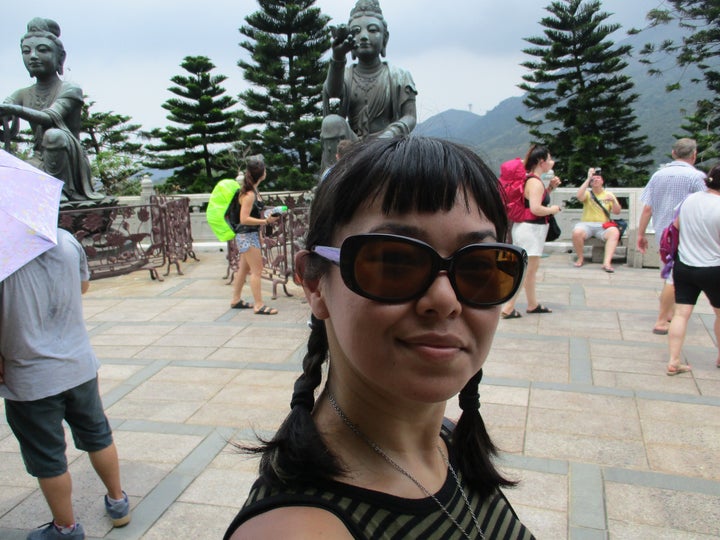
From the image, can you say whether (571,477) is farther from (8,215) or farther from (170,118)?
(170,118)

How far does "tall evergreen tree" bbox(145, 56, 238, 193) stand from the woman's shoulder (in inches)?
998

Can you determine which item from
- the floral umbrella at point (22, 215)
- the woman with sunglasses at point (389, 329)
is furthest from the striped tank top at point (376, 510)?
the floral umbrella at point (22, 215)

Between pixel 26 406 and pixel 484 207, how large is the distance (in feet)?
7.75

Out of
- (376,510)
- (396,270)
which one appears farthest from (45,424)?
(396,270)

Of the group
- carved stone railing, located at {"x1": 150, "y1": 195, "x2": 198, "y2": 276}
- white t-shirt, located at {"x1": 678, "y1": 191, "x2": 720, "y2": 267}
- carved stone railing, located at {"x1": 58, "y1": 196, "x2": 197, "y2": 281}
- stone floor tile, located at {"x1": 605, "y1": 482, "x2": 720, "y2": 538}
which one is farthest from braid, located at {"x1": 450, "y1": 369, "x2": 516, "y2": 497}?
carved stone railing, located at {"x1": 150, "y1": 195, "x2": 198, "y2": 276}

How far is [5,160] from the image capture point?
2520 mm

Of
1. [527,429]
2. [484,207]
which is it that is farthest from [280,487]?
[527,429]

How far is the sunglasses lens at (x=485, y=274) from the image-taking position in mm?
→ 906

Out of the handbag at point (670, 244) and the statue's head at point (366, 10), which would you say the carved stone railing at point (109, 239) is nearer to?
the statue's head at point (366, 10)

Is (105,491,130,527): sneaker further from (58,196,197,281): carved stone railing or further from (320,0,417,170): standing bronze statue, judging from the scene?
(58,196,197,281): carved stone railing

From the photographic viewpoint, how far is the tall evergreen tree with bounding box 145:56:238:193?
24734 mm

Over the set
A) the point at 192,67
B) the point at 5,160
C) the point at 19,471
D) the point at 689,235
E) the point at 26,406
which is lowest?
the point at 19,471

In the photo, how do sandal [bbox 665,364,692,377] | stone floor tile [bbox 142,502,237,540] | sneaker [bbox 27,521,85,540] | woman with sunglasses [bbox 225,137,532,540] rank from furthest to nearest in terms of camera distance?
sandal [bbox 665,364,692,377]
stone floor tile [bbox 142,502,237,540]
sneaker [bbox 27,521,85,540]
woman with sunglasses [bbox 225,137,532,540]

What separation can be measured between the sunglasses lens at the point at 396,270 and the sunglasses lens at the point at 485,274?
59mm
